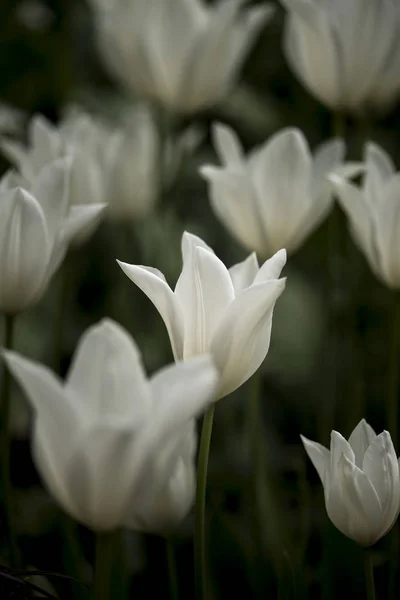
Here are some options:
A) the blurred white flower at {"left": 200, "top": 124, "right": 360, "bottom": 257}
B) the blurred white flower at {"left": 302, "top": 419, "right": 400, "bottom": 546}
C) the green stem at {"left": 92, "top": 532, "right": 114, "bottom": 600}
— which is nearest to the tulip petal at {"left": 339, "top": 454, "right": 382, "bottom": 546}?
the blurred white flower at {"left": 302, "top": 419, "right": 400, "bottom": 546}

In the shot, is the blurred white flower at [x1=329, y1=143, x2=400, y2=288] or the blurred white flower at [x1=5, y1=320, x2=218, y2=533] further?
the blurred white flower at [x1=329, y1=143, x2=400, y2=288]

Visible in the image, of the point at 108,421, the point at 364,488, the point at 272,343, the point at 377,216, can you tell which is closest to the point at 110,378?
the point at 108,421

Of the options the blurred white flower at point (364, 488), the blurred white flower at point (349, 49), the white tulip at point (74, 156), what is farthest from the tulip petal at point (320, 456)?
the blurred white flower at point (349, 49)

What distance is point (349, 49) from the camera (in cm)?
61

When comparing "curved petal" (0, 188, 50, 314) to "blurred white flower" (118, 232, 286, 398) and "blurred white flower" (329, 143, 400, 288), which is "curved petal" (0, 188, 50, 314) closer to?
"blurred white flower" (118, 232, 286, 398)

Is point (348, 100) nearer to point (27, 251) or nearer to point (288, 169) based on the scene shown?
point (288, 169)

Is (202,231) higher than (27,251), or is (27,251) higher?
(27,251)

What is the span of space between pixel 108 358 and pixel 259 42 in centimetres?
95

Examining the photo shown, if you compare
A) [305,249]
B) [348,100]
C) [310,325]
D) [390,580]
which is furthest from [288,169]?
[305,249]

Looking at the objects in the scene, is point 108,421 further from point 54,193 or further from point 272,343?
point 272,343

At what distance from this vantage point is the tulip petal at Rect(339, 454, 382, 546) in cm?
35

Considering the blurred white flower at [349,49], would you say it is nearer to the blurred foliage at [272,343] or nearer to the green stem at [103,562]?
the blurred foliage at [272,343]

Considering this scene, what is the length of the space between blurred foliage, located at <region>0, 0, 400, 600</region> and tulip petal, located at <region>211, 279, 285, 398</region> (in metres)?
0.08

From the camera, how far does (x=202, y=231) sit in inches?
37.4
